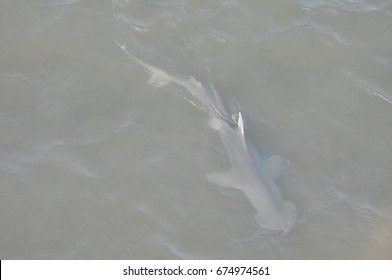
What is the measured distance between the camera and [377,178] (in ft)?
32.6

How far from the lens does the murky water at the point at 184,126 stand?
888 cm

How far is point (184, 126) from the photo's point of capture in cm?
1020

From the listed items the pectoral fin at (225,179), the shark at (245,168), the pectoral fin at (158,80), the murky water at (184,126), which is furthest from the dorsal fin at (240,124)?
the pectoral fin at (158,80)

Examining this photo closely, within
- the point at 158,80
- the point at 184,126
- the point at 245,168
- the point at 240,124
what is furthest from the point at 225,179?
the point at 158,80

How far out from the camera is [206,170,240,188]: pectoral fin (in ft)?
30.6

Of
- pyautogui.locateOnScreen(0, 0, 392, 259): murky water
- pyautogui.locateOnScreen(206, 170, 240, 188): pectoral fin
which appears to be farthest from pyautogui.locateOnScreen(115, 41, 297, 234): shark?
pyautogui.locateOnScreen(0, 0, 392, 259): murky water

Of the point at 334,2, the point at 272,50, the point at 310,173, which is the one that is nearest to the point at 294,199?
the point at 310,173

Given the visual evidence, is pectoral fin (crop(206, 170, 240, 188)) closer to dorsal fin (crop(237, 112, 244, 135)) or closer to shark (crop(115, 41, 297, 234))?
shark (crop(115, 41, 297, 234))

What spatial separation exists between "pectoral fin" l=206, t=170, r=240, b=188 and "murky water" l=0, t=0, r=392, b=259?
13 cm

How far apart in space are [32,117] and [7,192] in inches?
60.8

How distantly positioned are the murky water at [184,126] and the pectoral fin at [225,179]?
0.44 ft

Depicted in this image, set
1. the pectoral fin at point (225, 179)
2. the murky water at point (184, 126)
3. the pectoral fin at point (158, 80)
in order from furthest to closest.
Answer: the pectoral fin at point (158, 80) < the pectoral fin at point (225, 179) < the murky water at point (184, 126)

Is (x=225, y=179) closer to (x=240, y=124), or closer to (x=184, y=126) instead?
(x=240, y=124)

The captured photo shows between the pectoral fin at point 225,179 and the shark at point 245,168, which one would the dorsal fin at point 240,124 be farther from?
the pectoral fin at point 225,179
